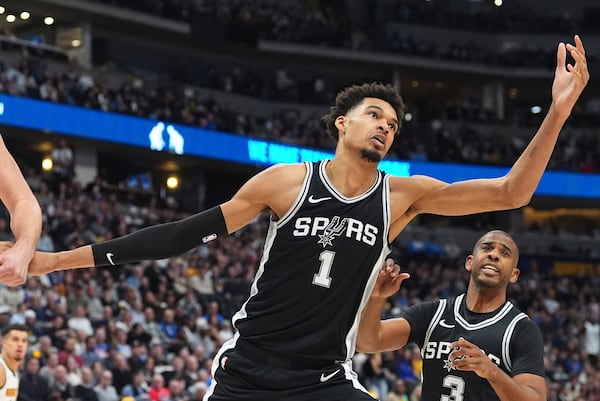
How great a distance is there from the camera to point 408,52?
3859 centimetres

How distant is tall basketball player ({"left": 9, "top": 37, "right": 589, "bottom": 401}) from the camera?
524 centimetres

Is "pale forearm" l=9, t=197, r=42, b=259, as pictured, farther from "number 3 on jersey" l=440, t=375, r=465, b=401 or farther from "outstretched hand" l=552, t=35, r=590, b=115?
"number 3 on jersey" l=440, t=375, r=465, b=401

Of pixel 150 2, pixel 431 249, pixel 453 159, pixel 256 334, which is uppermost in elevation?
pixel 150 2

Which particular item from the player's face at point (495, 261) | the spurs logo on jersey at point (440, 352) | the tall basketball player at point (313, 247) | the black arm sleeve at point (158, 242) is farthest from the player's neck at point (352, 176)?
the spurs logo on jersey at point (440, 352)

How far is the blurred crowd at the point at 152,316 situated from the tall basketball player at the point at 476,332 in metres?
7.54

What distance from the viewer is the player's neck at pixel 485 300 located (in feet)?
21.4

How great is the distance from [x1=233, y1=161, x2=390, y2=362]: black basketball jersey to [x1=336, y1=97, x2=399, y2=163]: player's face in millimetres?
232

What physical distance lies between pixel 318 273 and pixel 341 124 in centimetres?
95

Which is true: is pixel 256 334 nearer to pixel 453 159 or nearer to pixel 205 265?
pixel 205 265

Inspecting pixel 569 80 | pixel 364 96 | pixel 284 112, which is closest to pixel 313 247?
pixel 364 96

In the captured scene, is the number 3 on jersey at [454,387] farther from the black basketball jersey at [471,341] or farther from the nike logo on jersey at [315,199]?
the nike logo on jersey at [315,199]

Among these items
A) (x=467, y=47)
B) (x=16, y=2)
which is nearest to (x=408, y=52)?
(x=467, y=47)

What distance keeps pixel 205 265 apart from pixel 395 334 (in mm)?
15885

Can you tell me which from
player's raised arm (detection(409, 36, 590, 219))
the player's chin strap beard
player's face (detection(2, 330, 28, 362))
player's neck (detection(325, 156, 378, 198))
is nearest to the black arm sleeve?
player's neck (detection(325, 156, 378, 198))
